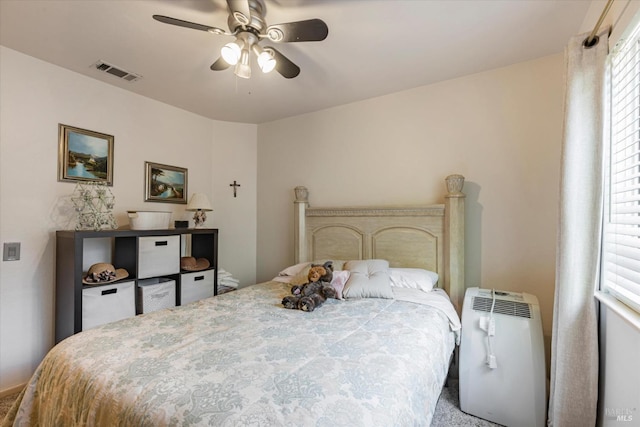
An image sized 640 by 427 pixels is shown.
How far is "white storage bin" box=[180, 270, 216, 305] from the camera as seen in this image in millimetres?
2787

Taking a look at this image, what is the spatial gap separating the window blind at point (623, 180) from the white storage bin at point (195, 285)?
3.02 m

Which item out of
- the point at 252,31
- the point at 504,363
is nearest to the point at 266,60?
the point at 252,31

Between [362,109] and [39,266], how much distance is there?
3.15 meters

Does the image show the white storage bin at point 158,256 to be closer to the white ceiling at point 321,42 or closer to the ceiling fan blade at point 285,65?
the white ceiling at point 321,42

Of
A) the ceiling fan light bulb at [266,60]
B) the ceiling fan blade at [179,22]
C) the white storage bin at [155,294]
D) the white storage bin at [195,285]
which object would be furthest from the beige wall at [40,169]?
the ceiling fan light bulb at [266,60]

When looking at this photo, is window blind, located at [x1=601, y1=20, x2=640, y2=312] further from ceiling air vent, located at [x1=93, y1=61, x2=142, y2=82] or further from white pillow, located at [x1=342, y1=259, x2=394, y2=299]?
ceiling air vent, located at [x1=93, y1=61, x2=142, y2=82]

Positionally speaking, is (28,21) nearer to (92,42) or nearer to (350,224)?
(92,42)

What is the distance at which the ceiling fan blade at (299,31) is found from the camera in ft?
4.86

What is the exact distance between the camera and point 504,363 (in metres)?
1.79

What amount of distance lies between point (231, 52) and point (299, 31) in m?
0.39

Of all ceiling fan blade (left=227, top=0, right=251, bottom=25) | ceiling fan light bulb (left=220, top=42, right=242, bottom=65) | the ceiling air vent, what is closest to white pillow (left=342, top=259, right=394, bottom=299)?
ceiling fan light bulb (left=220, top=42, right=242, bottom=65)

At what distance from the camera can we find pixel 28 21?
6.02 feet

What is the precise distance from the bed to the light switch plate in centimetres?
121

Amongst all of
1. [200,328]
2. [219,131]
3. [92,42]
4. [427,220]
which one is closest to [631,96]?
[427,220]
